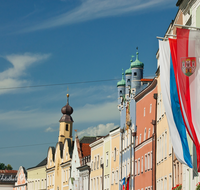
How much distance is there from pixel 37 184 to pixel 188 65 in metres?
88.8

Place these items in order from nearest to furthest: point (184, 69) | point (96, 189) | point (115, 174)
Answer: point (184, 69) < point (115, 174) < point (96, 189)

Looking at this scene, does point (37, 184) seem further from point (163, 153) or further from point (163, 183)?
point (163, 183)

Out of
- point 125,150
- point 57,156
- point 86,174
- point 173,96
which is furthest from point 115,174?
point 173,96

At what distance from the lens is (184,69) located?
749 inches

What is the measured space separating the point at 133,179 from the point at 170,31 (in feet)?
64.2

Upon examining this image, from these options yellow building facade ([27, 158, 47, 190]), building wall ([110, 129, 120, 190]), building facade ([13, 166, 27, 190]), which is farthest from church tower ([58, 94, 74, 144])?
building wall ([110, 129, 120, 190])

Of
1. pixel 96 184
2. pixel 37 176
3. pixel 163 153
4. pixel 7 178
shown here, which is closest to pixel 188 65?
pixel 163 153

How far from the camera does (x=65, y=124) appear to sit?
10100cm

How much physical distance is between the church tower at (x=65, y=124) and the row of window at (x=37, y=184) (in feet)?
30.5

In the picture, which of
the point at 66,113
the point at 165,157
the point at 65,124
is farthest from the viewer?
the point at 66,113

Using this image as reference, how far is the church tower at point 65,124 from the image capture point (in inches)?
3932

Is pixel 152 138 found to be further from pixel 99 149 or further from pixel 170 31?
pixel 99 149

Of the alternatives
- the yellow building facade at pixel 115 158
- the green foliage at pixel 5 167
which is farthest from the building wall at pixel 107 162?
the green foliage at pixel 5 167

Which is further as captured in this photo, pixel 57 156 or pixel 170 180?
pixel 57 156
